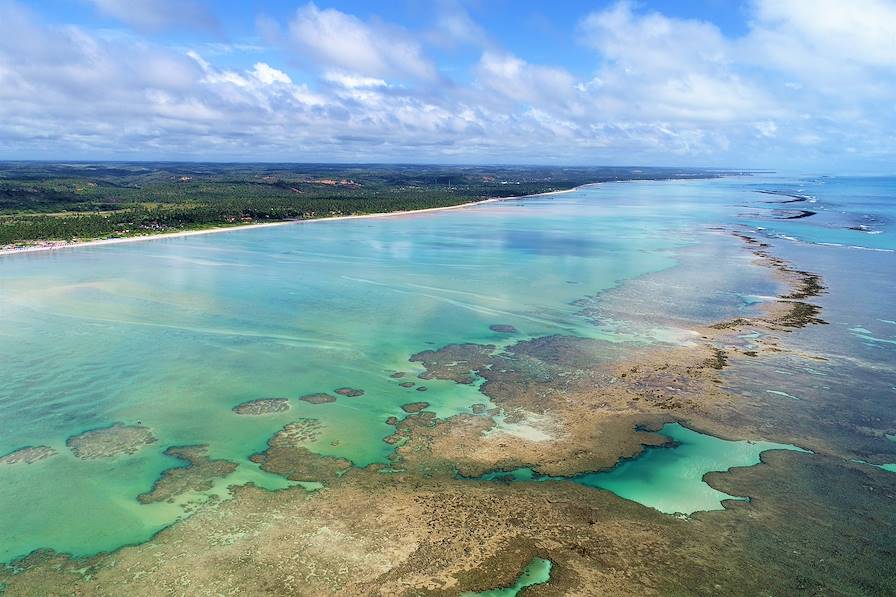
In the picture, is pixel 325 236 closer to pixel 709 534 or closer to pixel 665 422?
pixel 665 422

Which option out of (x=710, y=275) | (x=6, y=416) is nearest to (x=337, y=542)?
(x=6, y=416)

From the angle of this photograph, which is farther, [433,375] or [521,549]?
[433,375]

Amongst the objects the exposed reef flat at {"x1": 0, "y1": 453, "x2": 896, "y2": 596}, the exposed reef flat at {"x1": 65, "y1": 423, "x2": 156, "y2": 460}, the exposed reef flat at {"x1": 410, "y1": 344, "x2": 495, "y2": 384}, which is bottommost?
the exposed reef flat at {"x1": 0, "y1": 453, "x2": 896, "y2": 596}

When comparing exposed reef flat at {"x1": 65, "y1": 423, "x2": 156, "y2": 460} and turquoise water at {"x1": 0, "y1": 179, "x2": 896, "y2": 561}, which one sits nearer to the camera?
turquoise water at {"x1": 0, "y1": 179, "x2": 896, "y2": 561}

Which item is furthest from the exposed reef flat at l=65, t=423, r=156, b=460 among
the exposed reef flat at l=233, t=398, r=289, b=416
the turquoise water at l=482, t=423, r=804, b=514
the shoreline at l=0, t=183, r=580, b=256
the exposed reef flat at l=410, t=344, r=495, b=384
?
the shoreline at l=0, t=183, r=580, b=256

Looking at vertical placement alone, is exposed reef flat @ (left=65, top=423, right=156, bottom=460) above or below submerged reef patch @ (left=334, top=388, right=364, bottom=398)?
below

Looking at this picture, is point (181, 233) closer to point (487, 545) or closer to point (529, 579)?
point (487, 545)

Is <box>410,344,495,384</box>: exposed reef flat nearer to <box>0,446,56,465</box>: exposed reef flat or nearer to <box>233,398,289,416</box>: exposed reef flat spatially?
<box>233,398,289,416</box>: exposed reef flat

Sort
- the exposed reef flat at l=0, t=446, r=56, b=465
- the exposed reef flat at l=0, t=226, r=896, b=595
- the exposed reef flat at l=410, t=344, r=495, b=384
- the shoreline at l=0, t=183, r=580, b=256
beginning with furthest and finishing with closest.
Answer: the shoreline at l=0, t=183, r=580, b=256, the exposed reef flat at l=410, t=344, r=495, b=384, the exposed reef flat at l=0, t=446, r=56, b=465, the exposed reef flat at l=0, t=226, r=896, b=595
